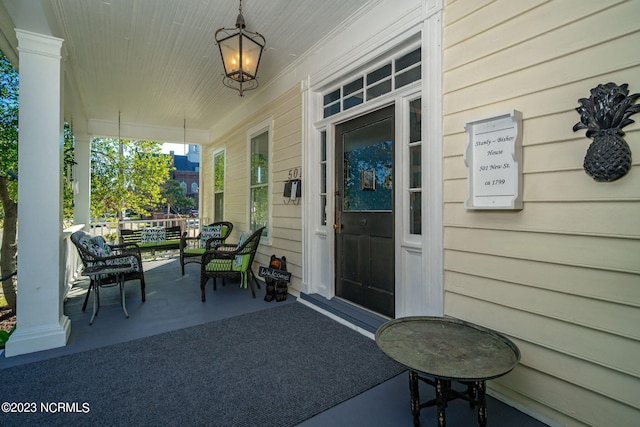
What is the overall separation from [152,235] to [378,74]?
551 centimetres

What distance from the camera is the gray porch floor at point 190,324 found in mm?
1642

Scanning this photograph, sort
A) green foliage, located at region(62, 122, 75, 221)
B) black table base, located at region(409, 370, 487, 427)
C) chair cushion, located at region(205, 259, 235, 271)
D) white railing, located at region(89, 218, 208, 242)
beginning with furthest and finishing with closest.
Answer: white railing, located at region(89, 218, 208, 242) < green foliage, located at region(62, 122, 75, 221) < chair cushion, located at region(205, 259, 235, 271) < black table base, located at region(409, 370, 487, 427)

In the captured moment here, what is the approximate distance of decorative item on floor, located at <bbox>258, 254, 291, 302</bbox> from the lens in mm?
3572

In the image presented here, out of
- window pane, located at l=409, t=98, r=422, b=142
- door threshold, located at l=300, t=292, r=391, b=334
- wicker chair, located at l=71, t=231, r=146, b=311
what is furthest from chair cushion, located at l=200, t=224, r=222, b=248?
window pane, located at l=409, t=98, r=422, b=142

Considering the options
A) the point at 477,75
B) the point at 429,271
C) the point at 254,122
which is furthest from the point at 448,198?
the point at 254,122

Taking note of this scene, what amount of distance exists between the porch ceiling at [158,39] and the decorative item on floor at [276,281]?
2670 mm

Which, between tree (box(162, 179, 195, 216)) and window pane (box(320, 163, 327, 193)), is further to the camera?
tree (box(162, 179, 195, 216))

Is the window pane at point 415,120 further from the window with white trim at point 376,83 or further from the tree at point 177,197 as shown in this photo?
the tree at point 177,197

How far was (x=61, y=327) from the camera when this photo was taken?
100.0 inches

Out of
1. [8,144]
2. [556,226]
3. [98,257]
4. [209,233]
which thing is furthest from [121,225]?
[556,226]

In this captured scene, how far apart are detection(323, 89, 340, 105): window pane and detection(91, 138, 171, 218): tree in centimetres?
745

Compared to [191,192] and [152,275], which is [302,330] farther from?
[191,192]

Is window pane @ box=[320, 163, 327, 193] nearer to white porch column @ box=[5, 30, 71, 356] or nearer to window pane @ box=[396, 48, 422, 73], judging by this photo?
window pane @ box=[396, 48, 422, 73]

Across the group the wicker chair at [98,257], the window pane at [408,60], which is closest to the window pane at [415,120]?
the window pane at [408,60]
